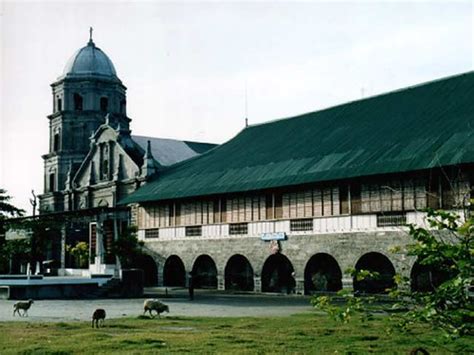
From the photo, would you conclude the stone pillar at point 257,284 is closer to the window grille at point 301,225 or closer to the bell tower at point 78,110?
the window grille at point 301,225

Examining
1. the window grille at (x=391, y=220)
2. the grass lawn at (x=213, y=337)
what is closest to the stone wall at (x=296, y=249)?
the window grille at (x=391, y=220)

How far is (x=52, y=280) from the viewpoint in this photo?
31875 millimetres

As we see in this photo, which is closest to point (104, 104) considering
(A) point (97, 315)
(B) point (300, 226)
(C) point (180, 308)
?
(B) point (300, 226)

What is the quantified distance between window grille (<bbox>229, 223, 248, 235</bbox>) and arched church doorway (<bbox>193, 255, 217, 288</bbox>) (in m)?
3.26

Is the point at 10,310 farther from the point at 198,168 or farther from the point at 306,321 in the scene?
the point at 198,168

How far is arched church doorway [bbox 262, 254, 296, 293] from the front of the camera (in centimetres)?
3444

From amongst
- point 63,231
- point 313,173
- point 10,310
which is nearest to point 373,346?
point 10,310

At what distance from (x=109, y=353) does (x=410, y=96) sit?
2533 centimetres

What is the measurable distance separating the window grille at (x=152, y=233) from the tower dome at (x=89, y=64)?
2404 centimetres

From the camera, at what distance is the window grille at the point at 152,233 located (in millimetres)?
41031

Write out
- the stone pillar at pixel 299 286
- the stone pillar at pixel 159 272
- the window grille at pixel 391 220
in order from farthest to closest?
the stone pillar at pixel 159 272, the stone pillar at pixel 299 286, the window grille at pixel 391 220

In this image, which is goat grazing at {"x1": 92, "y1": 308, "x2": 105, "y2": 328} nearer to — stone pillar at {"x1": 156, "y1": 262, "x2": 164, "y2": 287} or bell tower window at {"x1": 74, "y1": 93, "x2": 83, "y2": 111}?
stone pillar at {"x1": 156, "y1": 262, "x2": 164, "y2": 287}

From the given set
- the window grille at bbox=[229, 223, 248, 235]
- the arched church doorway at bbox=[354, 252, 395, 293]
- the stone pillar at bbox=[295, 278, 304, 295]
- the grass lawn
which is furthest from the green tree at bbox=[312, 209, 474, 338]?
the window grille at bbox=[229, 223, 248, 235]

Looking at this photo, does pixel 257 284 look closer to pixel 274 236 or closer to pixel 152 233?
pixel 274 236
